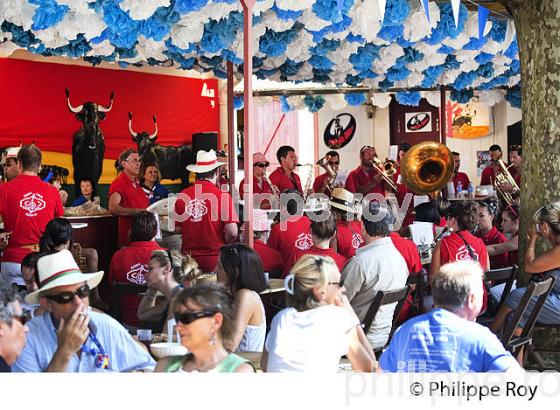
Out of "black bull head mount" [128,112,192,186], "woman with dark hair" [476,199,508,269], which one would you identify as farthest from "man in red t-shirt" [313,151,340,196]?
"woman with dark hair" [476,199,508,269]

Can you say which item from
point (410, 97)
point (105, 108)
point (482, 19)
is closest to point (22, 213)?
point (482, 19)

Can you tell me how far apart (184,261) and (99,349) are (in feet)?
5.88

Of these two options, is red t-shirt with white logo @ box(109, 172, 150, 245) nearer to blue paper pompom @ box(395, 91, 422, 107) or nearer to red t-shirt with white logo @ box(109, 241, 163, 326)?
red t-shirt with white logo @ box(109, 241, 163, 326)

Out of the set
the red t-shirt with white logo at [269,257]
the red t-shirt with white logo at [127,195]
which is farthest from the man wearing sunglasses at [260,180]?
the red t-shirt with white logo at [269,257]

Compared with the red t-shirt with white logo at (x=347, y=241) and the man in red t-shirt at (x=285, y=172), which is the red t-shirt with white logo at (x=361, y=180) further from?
the red t-shirt with white logo at (x=347, y=241)

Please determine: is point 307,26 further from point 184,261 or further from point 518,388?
point 518,388

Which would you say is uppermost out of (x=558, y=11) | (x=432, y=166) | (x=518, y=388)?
(x=558, y=11)

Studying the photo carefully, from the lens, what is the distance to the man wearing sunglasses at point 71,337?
12.7 feet

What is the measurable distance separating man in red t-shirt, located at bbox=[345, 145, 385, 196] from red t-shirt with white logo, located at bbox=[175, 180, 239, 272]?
5.22 m

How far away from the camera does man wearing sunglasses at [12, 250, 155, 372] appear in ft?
12.7

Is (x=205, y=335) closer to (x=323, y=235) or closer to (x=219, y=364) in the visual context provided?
(x=219, y=364)

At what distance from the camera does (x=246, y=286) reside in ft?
16.5

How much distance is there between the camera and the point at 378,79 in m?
→ 12.5

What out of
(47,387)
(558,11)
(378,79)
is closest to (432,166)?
(378,79)
